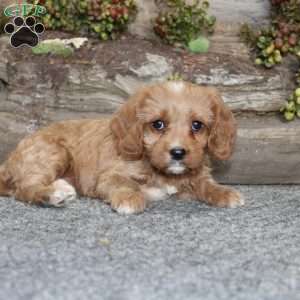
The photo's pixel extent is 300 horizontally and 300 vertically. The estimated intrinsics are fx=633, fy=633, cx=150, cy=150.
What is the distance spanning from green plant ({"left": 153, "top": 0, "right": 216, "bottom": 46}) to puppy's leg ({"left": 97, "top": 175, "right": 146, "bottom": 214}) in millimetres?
1889

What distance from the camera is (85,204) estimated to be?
480cm

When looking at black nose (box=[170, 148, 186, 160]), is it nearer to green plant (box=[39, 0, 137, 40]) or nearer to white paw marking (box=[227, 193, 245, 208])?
white paw marking (box=[227, 193, 245, 208])

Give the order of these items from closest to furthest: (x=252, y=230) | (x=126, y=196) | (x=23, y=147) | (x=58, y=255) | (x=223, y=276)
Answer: (x=223, y=276), (x=58, y=255), (x=252, y=230), (x=126, y=196), (x=23, y=147)

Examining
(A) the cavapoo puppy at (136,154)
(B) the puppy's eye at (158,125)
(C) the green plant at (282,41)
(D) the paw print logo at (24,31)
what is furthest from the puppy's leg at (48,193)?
(C) the green plant at (282,41)

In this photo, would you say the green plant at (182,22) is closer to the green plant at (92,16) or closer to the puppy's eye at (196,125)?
the green plant at (92,16)

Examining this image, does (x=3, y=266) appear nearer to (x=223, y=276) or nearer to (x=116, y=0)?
(x=223, y=276)

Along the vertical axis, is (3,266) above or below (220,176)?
above

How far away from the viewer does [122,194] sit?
15.0 ft

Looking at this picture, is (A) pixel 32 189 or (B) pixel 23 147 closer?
(A) pixel 32 189

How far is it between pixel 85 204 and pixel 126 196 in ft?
1.36

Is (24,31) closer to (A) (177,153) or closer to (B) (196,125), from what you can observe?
(B) (196,125)

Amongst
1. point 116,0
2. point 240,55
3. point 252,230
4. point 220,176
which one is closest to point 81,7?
point 116,0

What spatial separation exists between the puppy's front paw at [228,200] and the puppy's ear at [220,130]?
0.29 metres

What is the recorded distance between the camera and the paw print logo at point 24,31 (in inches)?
243
